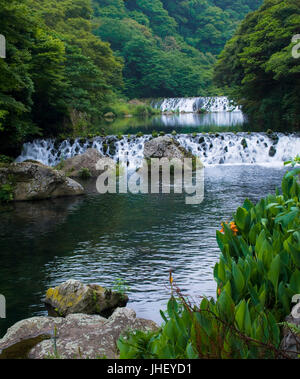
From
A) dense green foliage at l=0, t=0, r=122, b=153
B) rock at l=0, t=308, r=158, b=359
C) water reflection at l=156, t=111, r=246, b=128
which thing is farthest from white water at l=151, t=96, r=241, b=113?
rock at l=0, t=308, r=158, b=359

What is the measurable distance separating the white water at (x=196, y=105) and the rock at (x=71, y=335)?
49.9m

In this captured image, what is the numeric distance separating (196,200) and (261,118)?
21391mm

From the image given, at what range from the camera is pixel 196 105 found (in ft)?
188

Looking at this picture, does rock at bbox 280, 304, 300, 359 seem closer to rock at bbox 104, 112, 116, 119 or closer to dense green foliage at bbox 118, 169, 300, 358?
dense green foliage at bbox 118, 169, 300, 358

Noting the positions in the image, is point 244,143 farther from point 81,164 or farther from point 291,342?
point 291,342

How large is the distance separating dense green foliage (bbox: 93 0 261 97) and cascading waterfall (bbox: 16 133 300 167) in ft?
122

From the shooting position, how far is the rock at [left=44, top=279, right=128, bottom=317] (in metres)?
5.87

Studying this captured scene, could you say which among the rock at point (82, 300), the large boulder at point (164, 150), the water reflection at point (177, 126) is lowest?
the rock at point (82, 300)

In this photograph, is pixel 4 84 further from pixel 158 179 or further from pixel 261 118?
pixel 261 118

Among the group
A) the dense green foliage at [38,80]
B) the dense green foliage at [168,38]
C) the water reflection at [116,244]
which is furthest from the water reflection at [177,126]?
the dense green foliage at [168,38]

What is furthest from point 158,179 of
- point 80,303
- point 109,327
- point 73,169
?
point 109,327

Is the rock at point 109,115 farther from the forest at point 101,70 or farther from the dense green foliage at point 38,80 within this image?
the dense green foliage at point 38,80

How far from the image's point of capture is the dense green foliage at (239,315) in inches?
105

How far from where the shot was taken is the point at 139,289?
6.70 m
